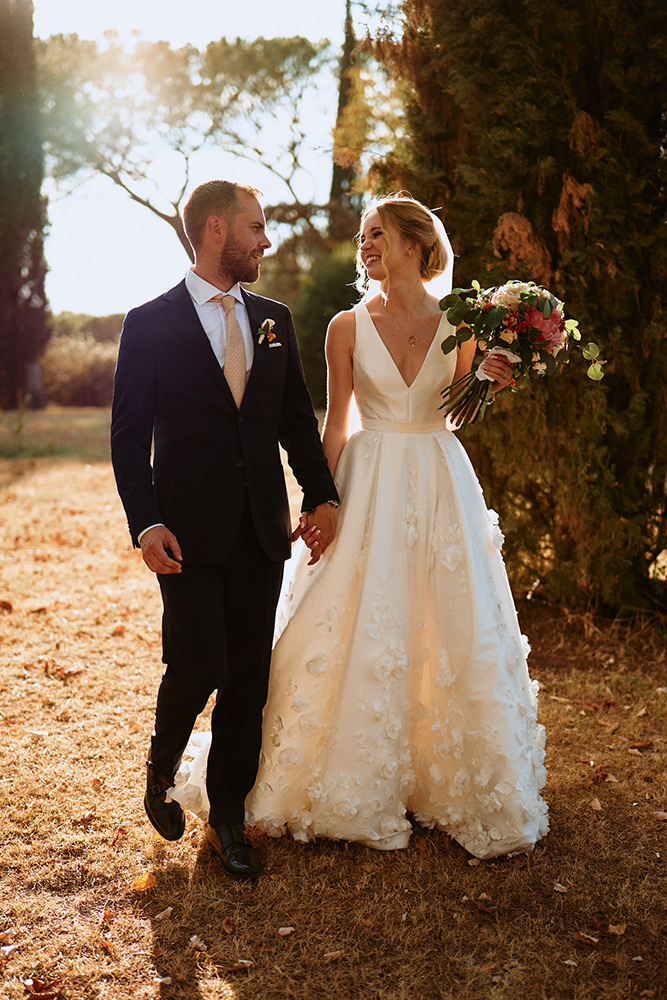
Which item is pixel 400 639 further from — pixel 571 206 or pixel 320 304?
pixel 320 304

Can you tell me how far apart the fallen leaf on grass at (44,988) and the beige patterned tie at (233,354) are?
1.91 m

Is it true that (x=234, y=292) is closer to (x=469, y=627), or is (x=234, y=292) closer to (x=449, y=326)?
(x=449, y=326)

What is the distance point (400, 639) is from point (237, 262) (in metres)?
1.50

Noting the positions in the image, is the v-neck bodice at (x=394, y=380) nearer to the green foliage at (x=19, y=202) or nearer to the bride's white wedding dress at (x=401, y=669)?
the bride's white wedding dress at (x=401, y=669)

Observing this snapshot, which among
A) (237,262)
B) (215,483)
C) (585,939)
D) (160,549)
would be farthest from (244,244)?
(585,939)

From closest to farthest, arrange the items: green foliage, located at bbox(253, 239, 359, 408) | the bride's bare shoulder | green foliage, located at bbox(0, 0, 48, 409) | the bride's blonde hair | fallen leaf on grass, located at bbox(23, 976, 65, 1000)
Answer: fallen leaf on grass, located at bbox(23, 976, 65, 1000) < the bride's blonde hair < the bride's bare shoulder < green foliage, located at bbox(0, 0, 48, 409) < green foliage, located at bbox(253, 239, 359, 408)

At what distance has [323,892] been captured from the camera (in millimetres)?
3020

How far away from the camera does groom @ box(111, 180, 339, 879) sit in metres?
2.93

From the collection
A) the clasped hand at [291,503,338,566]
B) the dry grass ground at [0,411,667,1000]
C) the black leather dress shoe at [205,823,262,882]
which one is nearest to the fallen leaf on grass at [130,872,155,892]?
the dry grass ground at [0,411,667,1000]

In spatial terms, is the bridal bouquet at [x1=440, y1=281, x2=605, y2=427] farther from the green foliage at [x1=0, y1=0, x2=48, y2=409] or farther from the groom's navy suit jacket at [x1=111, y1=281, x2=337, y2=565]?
the green foliage at [x1=0, y1=0, x2=48, y2=409]

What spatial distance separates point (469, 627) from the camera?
3.23 m

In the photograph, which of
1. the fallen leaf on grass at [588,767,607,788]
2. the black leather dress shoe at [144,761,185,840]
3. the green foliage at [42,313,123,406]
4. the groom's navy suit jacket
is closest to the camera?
the groom's navy suit jacket

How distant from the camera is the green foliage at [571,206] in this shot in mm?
5070

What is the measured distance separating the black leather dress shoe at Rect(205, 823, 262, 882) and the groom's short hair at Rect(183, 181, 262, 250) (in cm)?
215
